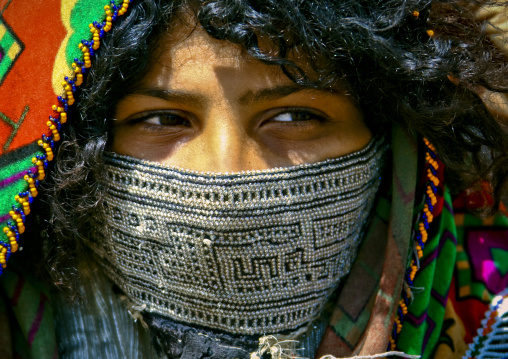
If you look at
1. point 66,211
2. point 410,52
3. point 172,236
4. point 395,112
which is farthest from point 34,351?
point 410,52

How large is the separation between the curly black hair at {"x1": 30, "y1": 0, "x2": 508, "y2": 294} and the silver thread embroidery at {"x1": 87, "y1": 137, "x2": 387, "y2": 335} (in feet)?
0.39

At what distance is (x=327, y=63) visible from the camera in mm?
1537

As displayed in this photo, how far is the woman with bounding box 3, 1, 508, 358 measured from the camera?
59.1 inches

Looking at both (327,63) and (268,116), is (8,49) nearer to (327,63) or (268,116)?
(268,116)

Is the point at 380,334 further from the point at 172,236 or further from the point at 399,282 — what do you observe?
the point at 172,236

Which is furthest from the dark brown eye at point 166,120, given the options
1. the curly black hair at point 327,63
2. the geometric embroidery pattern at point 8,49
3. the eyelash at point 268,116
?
the geometric embroidery pattern at point 8,49

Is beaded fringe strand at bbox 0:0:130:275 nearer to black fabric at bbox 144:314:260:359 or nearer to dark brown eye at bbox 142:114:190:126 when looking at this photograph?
dark brown eye at bbox 142:114:190:126

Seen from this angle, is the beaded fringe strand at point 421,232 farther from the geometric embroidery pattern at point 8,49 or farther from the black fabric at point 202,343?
the geometric embroidery pattern at point 8,49

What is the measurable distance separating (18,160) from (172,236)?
1.59ft

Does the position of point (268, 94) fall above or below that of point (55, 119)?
below

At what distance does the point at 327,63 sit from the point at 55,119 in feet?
2.61

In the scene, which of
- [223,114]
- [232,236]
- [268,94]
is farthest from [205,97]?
[232,236]

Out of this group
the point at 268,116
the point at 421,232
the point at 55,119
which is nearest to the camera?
the point at 55,119

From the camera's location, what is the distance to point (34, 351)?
173 cm
